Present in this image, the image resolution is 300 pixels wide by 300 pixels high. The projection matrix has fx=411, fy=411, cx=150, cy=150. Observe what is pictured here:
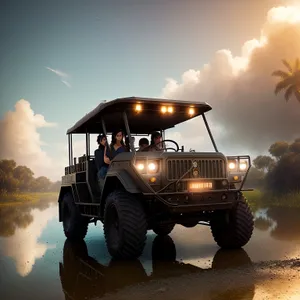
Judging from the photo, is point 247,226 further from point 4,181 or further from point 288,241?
point 4,181

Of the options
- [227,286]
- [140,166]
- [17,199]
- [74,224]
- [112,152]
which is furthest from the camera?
[17,199]

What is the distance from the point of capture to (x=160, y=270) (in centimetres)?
636

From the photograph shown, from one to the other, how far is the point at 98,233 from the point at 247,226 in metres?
4.98

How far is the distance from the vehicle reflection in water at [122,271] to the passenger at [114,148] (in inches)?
77.1

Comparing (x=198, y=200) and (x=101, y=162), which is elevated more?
(x=101, y=162)

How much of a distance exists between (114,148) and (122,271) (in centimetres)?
290

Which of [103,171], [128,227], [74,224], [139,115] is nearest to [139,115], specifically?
[139,115]

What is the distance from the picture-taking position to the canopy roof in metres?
7.80

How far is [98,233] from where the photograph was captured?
37.1ft

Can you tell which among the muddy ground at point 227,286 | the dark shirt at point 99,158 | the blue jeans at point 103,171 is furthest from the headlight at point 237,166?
the dark shirt at point 99,158

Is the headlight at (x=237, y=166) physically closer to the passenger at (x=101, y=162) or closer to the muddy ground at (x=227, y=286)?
the muddy ground at (x=227, y=286)

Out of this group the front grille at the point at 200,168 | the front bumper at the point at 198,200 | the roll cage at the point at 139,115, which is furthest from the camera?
the roll cage at the point at 139,115

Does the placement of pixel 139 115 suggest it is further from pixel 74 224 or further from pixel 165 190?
pixel 74 224

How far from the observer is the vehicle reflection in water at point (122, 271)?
5.15 meters
